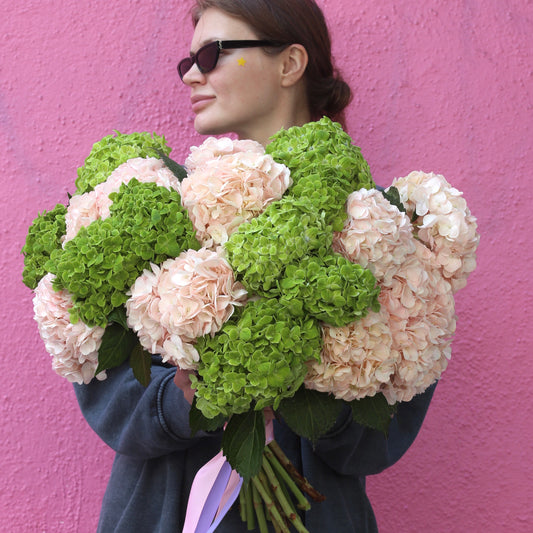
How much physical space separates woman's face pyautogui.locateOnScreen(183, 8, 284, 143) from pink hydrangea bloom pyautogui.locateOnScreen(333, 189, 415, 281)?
1.63 ft

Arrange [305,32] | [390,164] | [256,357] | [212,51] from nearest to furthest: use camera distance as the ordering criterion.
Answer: [256,357] < [212,51] < [305,32] < [390,164]

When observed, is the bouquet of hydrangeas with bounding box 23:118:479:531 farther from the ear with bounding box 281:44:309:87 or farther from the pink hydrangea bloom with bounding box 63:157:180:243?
the ear with bounding box 281:44:309:87

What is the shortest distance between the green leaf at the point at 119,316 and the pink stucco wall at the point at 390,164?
0.91m

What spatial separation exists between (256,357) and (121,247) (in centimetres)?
22

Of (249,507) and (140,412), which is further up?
(140,412)

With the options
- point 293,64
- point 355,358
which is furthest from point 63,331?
point 293,64

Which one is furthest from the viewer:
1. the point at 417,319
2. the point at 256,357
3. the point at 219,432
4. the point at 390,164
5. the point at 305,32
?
the point at 390,164

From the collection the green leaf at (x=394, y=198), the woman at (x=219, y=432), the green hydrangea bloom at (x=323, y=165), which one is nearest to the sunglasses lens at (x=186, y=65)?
the woman at (x=219, y=432)

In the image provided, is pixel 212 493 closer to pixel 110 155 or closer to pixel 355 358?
pixel 355 358

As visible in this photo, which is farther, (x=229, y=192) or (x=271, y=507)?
(x=271, y=507)

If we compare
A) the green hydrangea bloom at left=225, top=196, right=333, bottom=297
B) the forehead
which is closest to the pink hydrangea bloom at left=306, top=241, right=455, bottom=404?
the green hydrangea bloom at left=225, top=196, right=333, bottom=297

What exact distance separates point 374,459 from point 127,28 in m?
1.29

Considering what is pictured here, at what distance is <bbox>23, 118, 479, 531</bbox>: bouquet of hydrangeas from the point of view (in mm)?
788

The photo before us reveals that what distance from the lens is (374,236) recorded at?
2.70 ft
